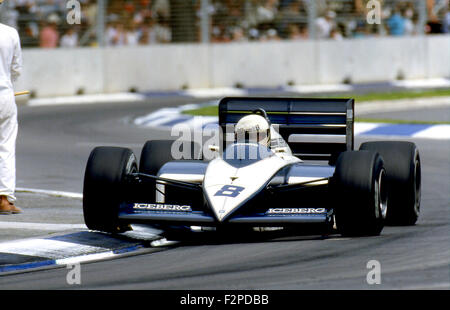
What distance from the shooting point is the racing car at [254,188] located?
321 inches

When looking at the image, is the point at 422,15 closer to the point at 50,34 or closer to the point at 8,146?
the point at 50,34

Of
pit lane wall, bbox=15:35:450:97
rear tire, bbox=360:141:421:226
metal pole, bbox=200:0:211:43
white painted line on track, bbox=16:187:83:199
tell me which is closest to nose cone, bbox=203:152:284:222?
rear tire, bbox=360:141:421:226

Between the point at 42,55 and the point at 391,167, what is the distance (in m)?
15.3

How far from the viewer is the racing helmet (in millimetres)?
9148

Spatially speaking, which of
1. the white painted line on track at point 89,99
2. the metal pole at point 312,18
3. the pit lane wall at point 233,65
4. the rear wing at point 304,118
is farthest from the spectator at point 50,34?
the rear wing at point 304,118

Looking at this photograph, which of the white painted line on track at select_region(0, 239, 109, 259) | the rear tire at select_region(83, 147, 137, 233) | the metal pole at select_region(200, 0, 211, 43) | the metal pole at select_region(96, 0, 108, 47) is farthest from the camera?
the metal pole at select_region(200, 0, 211, 43)

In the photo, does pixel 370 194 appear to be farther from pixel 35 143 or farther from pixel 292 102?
pixel 35 143

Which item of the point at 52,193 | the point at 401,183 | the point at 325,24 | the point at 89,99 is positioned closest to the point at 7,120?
the point at 52,193

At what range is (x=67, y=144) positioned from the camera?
52.1 ft

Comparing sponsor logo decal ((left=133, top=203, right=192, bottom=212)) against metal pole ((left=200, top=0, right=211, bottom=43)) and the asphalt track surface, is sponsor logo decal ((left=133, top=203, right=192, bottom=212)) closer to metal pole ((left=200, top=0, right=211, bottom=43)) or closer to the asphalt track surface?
the asphalt track surface

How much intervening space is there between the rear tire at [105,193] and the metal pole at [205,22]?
56.4ft

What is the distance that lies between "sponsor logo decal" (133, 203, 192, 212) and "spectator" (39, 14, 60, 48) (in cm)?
1534

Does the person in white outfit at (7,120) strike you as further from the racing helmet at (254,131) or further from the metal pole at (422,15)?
the metal pole at (422,15)

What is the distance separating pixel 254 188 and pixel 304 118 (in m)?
2.12
